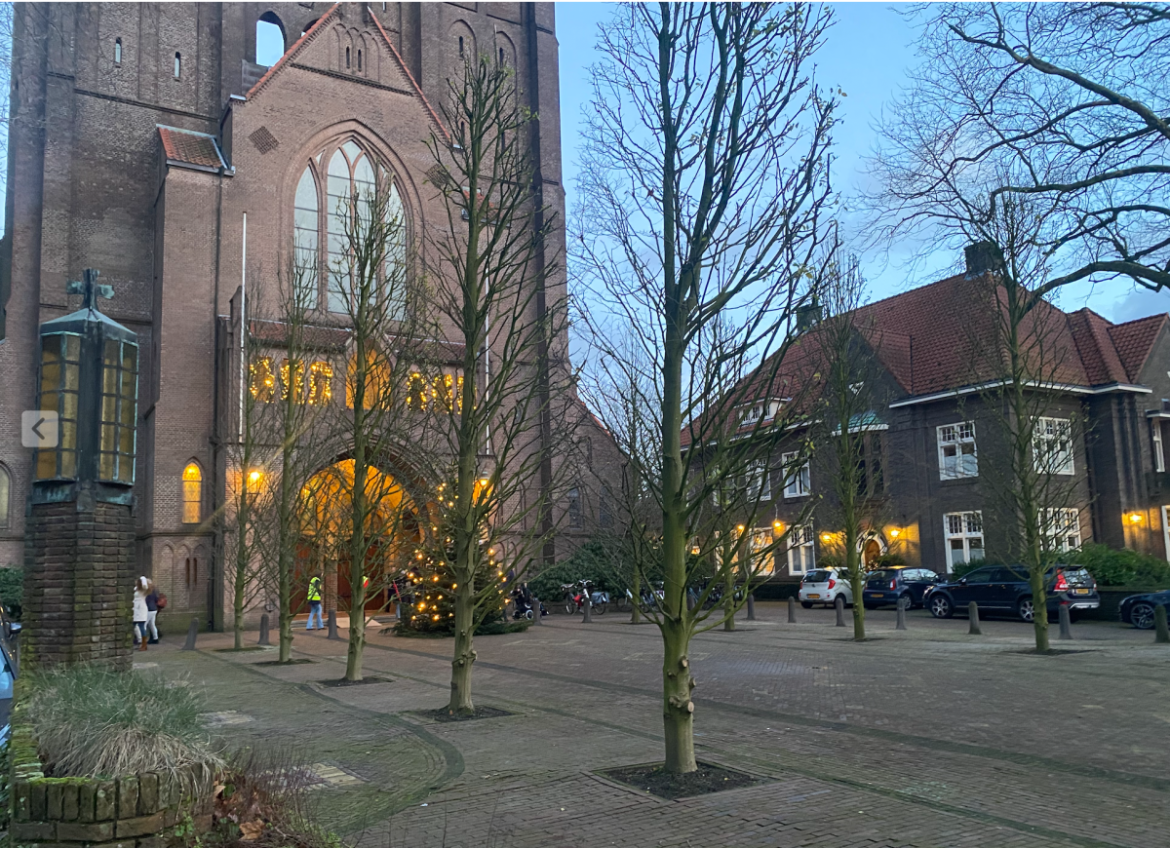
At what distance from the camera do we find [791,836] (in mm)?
5930

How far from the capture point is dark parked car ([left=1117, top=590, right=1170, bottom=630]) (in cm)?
2323

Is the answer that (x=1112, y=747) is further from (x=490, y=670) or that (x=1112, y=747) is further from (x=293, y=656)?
(x=293, y=656)

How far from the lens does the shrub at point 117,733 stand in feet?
16.7

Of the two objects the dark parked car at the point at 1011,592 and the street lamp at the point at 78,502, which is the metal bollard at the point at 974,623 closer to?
the dark parked car at the point at 1011,592

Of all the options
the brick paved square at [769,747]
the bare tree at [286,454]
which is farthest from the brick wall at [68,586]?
the bare tree at [286,454]

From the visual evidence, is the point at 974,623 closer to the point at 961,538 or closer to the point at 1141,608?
the point at 1141,608

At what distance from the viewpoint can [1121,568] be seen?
28.2 meters

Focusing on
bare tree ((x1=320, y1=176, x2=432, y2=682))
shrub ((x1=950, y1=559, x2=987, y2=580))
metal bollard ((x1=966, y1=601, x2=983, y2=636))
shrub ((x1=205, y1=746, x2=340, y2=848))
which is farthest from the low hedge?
shrub ((x1=205, y1=746, x2=340, y2=848))

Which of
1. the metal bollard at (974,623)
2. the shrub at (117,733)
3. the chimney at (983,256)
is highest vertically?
the chimney at (983,256)

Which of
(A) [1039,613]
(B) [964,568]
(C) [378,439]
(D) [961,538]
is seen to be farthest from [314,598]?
(D) [961,538]

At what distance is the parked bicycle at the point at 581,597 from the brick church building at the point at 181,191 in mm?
3565

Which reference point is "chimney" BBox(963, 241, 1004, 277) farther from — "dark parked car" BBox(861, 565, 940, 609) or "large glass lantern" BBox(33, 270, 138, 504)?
"dark parked car" BBox(861, 565, 940, 609)

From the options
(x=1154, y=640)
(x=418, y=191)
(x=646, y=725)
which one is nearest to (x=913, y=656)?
(x=1154, y=640)

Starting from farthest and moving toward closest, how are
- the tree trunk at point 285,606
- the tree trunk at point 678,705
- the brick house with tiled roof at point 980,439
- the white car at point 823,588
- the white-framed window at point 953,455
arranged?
the white-framed window at point 953,455
the brick house with tiled roof at point 980,439
the white car at point 823,588
the tree trunk at point 285,606
the tree trunk at point 678,705
